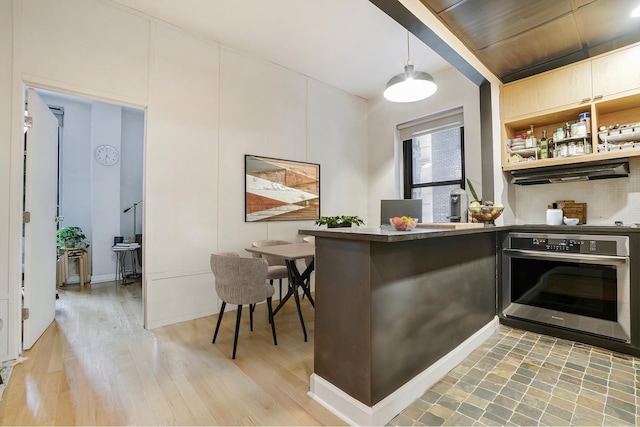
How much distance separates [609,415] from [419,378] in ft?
3.13

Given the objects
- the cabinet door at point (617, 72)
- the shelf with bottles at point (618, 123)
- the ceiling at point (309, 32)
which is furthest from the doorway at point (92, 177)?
the shelf with bottles at point (618, 123)

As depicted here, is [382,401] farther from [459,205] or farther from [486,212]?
[459,205]

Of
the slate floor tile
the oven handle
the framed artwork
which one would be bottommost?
the slate floor tile

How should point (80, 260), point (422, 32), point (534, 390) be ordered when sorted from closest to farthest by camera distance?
point (534, 390) < point (422, 32) < point (80, 260)

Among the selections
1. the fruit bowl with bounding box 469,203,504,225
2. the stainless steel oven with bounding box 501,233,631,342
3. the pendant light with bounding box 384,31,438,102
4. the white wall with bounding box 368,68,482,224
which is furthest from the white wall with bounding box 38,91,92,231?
the stainless steel oven with bounding box 501,233,631,342

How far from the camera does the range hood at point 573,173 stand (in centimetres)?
242

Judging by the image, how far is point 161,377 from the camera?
1968 millimetres

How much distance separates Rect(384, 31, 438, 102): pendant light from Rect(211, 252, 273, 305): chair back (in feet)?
6.53

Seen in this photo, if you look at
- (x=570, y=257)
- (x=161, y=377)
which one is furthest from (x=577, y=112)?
(x=161, y=377)

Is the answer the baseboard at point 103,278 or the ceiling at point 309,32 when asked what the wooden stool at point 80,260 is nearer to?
the baseboard at point 103,278

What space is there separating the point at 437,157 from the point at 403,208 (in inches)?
63.7

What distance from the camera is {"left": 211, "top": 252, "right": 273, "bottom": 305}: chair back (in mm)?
2279

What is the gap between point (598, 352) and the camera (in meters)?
2.25

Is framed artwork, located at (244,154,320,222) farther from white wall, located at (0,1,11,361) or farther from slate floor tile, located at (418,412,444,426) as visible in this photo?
slate floor tile, located at (418,412,444,426)
